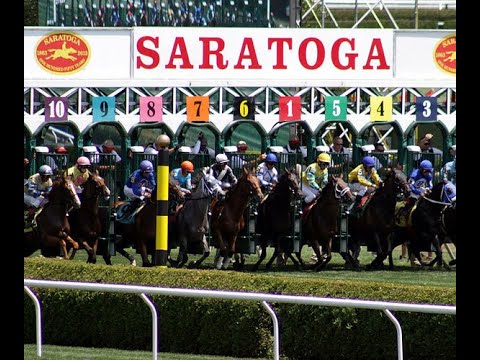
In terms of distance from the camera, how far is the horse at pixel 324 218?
604 inches

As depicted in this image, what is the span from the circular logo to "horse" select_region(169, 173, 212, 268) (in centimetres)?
546

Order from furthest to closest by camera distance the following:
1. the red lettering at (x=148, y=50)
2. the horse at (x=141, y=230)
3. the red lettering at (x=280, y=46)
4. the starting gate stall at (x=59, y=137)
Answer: the red lettering at (x=280, y=46) < the red lettering at (x=148, y=50) < the starting gate stall at (x=59, y=137) < the horse at (x=141, y=230)

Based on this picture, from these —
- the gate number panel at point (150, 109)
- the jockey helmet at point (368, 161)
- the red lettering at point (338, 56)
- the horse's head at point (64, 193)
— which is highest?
the red lettering at point (338, 56)

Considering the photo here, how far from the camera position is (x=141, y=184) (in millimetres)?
15328

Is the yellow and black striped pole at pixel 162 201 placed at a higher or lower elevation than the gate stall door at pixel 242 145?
lower

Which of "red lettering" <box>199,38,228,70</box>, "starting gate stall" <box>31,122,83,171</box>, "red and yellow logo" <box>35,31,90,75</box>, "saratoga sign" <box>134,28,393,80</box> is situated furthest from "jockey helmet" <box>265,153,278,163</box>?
"red and yellow logo" <box>35,31,90,75</box>

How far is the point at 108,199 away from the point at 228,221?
4.46ft

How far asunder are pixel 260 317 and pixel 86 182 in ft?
21.6

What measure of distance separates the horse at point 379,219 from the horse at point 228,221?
1.36 meters

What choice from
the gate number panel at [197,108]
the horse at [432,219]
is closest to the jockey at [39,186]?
the gate number panel at [197,108]

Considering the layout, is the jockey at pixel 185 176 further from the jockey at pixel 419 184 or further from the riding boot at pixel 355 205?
the jockey at pixel 419 184

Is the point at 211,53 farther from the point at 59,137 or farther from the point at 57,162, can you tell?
the point at 59,137

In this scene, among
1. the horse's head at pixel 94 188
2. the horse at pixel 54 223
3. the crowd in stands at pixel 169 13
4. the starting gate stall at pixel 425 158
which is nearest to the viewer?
the horse at pixel 54 223
